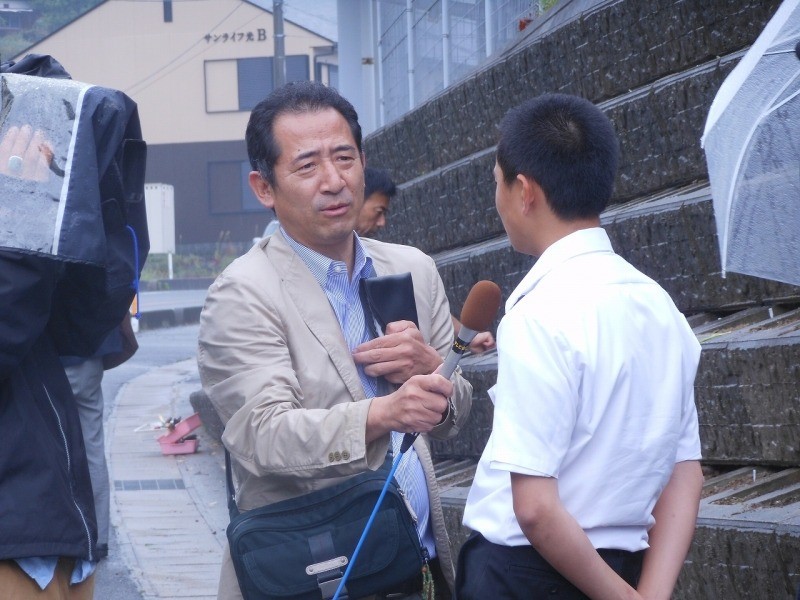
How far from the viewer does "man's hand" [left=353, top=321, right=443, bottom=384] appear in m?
2.57

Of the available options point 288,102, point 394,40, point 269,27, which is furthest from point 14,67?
point 269,27

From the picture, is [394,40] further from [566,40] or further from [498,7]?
[566,40]

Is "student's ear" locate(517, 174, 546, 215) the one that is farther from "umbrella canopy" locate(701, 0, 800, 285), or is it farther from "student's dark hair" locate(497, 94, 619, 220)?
"umbrella canopy" locate(701, 0, 800, 285)

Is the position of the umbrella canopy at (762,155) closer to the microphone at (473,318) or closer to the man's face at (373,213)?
the microphone at (473,318)

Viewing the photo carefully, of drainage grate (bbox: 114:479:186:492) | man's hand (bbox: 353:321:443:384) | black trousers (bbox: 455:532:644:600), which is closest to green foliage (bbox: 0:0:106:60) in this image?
drainage grate (bbox: 114:479:186:492)

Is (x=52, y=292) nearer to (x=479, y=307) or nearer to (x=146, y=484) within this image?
(x=479, y=307)

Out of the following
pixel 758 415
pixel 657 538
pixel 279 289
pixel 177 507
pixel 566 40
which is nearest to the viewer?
pixel 657 538

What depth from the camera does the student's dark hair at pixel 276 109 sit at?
2.74 m

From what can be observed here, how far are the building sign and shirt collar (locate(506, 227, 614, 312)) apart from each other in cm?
3936

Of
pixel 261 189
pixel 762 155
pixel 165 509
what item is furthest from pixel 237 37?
pixel 762 155

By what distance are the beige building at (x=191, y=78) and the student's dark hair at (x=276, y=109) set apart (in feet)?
126

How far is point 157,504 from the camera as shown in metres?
7.43

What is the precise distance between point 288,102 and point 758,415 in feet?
6.90

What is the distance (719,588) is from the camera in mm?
3686
